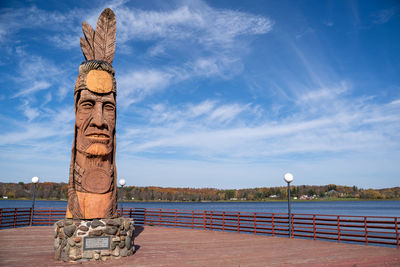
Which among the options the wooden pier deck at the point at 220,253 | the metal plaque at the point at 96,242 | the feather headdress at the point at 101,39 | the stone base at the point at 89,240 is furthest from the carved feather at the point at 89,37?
the wooden pier deck at the point at 220,253

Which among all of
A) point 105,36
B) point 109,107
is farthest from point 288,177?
point 105,36

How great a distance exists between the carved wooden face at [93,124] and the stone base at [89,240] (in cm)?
186

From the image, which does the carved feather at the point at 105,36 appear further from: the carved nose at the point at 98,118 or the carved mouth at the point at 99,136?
the carved mouth at the point at 99,136

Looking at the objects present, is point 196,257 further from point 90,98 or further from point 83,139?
point 90,98

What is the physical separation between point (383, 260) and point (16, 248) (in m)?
10.6

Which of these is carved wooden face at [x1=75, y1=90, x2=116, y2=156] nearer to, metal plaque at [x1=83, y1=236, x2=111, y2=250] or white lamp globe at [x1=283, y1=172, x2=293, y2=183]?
metal plaque at [x1=83, y1=236, x2=111, y2=250]

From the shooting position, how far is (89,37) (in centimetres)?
940

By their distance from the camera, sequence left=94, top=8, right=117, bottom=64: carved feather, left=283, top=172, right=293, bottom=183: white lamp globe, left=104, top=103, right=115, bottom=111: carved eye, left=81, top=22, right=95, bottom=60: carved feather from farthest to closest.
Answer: left=283, top=172, right=293, bottom=183: white lamp globe → left=94, top=8, right=117, bottom=64: carved feather → left=81, top=22, right=95, bottom=60: carved feather → left=104, top=103, right=115, bottom=111: carved eye

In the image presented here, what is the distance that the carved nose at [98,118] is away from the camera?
27.8 ft

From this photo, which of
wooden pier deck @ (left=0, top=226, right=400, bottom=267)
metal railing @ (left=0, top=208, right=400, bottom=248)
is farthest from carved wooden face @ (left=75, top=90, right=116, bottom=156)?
metal railing @ (left=0, top=208, right=400, bottom=248)

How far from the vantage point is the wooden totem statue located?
8.36 m

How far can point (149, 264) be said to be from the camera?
309 inches

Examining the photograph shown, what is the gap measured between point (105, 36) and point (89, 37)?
0.46 metres

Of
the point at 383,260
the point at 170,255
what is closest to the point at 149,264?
the point at 170,255
